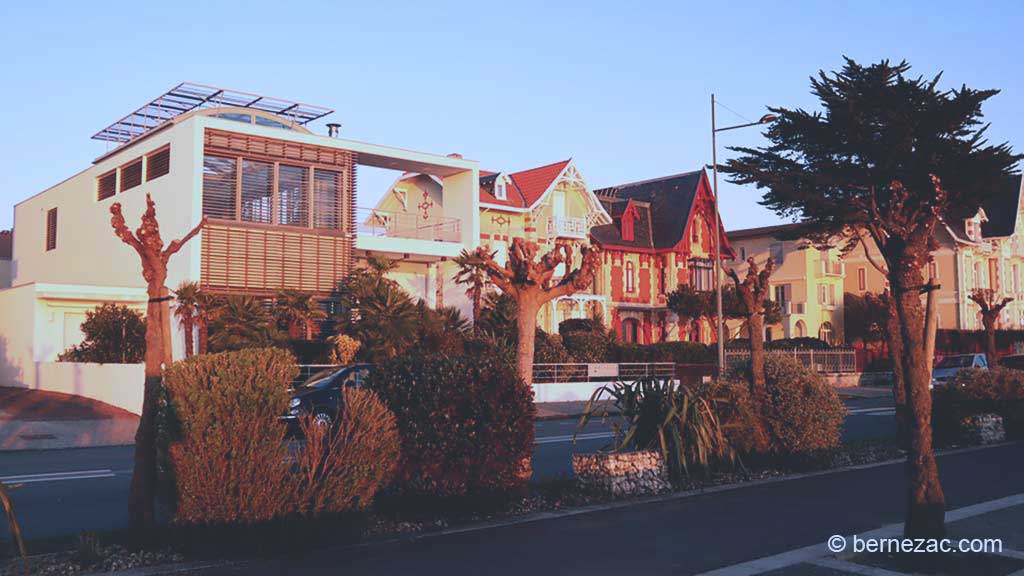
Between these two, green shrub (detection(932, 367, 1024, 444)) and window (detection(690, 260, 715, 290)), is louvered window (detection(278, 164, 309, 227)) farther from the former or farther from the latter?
window (detection(690, 260, 715, 290))

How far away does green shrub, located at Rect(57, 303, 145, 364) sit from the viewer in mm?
28750

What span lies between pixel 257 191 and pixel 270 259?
248 cm

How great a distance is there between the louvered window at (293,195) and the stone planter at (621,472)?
24245 mm

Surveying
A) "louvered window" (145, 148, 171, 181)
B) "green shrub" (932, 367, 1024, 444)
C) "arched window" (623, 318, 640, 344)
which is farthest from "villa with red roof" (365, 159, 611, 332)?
"green shrub" (932, 367, 1024, 444)

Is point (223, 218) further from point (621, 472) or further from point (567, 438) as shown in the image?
point (621, 472)

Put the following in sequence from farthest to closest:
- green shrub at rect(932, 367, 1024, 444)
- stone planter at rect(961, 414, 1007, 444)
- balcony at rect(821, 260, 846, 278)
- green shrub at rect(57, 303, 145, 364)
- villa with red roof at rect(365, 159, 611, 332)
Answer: balcony at rect(821, 260, 846, 278) < villa with red roof at rect(365, 159, 611, 332) < green shrub at rect(57, 303, 145, 364) < green shrub at rect(932, 367, 1024, 444) < stone planter at rect(961, 414, 1007, 444)

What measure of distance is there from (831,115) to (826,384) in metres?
8.90

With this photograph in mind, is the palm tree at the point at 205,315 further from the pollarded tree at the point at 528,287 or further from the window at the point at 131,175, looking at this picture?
the pollarded tree at the point at 528,287

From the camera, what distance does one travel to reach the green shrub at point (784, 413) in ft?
42.8

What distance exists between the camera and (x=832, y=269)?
61.1m

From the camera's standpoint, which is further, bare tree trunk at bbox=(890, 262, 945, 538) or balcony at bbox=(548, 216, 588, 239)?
balcony at bbox=(548, 216, 588, 239)

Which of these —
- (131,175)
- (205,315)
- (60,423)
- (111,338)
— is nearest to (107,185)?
(131,175)

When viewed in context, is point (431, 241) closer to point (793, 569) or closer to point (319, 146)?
point (319, 146)

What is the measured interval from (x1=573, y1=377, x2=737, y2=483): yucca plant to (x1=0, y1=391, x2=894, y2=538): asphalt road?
1.58 meters
